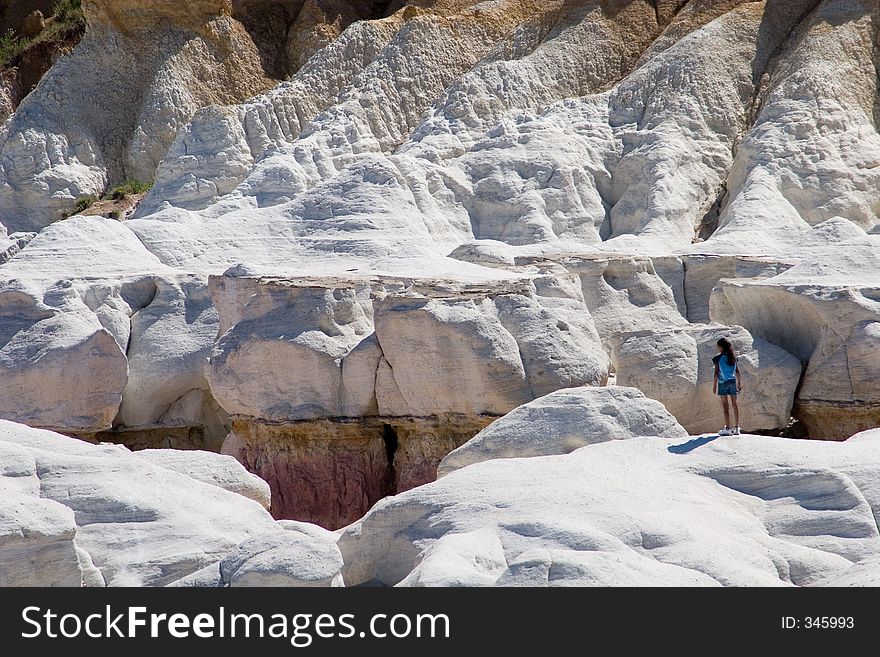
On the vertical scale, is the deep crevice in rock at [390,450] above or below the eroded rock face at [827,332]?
below

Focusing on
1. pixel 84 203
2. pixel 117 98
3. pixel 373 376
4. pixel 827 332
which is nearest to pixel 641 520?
pixel 373 376

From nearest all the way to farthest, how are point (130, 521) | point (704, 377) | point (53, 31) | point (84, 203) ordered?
point (130, 521), point (704, 377), point (84, 203), point (53, 31)

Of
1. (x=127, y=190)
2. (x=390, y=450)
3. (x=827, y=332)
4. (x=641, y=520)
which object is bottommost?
(x=641, y=520)

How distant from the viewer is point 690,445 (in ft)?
36.7

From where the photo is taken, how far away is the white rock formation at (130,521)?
30.4 feet

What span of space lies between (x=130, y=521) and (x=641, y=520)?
136 inches

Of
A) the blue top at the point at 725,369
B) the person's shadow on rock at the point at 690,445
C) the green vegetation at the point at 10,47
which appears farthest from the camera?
the green vegetation at the point at 10,47

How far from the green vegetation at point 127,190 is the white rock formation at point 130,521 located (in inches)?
597

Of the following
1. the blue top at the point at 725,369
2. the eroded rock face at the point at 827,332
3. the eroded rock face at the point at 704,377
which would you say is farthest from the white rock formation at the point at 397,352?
the blue top at the point at 725,369

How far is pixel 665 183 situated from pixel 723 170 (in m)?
1.52

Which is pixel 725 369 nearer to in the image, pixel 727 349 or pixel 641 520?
pixel 727 349

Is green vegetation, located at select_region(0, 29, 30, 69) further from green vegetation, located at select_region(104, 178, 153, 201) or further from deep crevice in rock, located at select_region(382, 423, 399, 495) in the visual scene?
deep crevice in rock, located at select_region(382, 423, 399, 495)

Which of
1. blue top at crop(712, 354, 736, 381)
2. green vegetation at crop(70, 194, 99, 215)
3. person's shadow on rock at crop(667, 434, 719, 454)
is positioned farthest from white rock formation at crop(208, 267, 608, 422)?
green vegetation at crop(70, 194, 99, 215)

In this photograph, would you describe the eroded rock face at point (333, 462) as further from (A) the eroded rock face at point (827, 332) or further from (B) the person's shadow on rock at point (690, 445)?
(B) the person's shadow on rock at point (690, 445)
